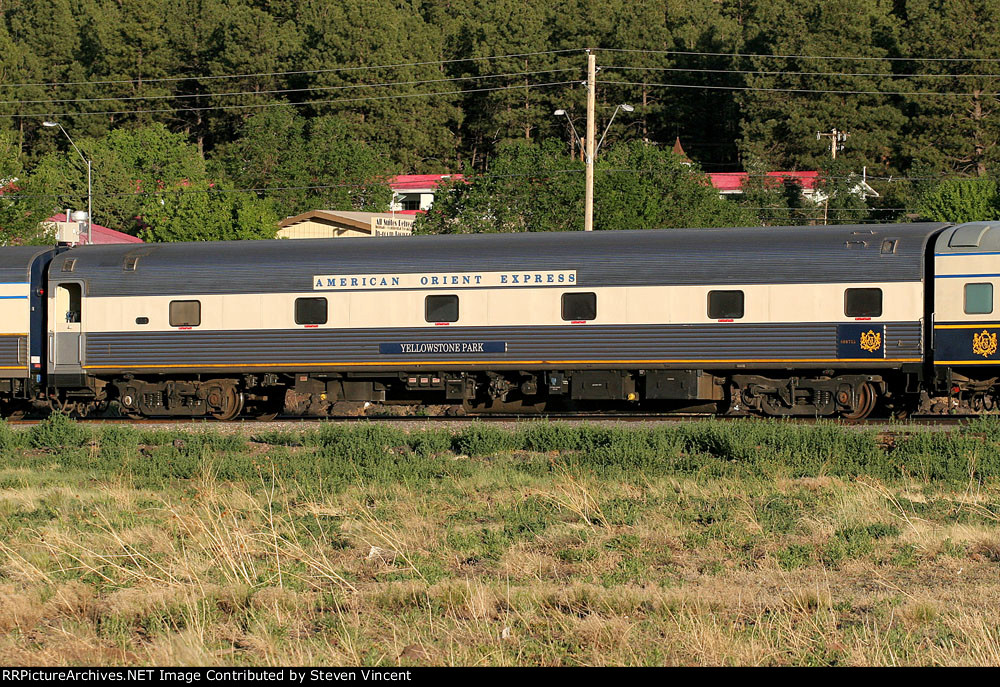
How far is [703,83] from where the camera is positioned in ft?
340

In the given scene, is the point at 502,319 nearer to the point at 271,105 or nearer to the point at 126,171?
the point at 126,171

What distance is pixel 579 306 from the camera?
22.2m

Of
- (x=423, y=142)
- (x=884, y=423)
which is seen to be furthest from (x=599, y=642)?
(x=423, y=142)

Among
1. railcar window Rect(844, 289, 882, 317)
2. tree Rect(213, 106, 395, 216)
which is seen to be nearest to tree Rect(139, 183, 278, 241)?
tree Rect(213, 106, 395, 216)

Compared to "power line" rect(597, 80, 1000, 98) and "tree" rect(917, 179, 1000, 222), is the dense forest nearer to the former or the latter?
"power line" rect(597, 80, 1000, 98)

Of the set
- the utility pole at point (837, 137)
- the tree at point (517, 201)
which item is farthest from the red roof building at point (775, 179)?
the tree at point (517, 201)

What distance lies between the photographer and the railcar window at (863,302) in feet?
69.4

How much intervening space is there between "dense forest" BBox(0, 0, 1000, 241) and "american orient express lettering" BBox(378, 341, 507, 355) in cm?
4931

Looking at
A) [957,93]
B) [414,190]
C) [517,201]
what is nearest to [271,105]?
[414,190]

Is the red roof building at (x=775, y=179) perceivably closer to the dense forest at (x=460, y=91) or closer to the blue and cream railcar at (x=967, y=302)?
the dense forest at (x=460, y=91)

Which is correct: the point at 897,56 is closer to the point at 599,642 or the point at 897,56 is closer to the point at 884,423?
the point at 884,423

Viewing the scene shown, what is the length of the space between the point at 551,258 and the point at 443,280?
6.81 ft

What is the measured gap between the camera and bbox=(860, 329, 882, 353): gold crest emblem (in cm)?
2112

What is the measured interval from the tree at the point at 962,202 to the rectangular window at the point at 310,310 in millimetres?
44458
